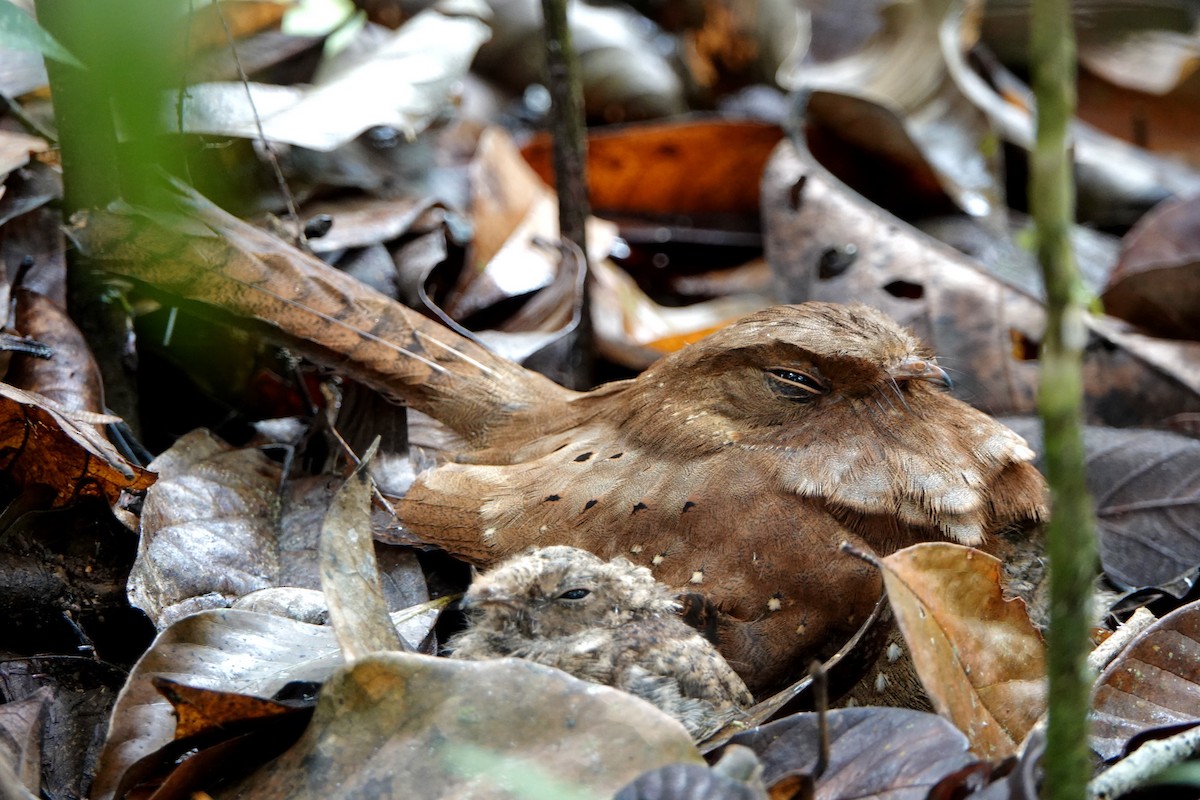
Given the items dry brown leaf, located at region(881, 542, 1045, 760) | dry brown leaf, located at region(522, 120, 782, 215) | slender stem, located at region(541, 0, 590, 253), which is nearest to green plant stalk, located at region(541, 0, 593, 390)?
slender stem, located at region(541, 0, 590, 253)

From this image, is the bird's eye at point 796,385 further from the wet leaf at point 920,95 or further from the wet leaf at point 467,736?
the wet leaf at point 920,95

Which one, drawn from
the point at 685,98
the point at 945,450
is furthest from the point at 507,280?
the point at 685,98

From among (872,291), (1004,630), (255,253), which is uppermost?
(255,253)

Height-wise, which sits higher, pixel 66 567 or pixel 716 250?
pixel 66 567

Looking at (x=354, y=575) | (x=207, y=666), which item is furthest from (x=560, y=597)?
(x=207, y=666)

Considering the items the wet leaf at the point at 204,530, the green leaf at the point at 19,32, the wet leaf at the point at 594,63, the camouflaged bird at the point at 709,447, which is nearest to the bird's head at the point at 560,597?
the camouflaged bird at the point at 709,447

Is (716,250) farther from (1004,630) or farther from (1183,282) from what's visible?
(1004,630)

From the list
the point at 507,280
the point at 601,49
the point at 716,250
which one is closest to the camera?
the point at 507,280

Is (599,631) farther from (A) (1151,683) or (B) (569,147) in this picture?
(B) (569,147)
